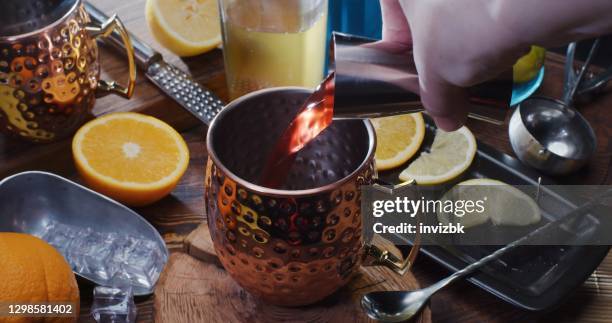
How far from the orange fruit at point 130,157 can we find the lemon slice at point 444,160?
0.35 m

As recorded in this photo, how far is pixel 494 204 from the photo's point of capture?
1.03 meters

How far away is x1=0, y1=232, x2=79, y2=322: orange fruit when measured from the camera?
797 mm

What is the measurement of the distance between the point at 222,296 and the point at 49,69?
1.33ft

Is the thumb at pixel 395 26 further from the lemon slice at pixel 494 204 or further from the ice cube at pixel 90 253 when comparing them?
the ice cube at pixel 90 253

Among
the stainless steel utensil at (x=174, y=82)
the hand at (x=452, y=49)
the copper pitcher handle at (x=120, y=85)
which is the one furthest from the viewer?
the stainless steel utensil at (x=174, y=82)

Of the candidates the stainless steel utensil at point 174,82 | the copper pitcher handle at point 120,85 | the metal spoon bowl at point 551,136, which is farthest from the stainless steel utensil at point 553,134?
the copper pitcher handle at point 120,85

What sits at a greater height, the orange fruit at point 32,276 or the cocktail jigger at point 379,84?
the cocktail jigger at point 379,84

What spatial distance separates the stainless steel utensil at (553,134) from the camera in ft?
3.59

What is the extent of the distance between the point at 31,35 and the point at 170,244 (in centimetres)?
33

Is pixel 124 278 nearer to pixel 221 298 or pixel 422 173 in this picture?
pixel 221 298

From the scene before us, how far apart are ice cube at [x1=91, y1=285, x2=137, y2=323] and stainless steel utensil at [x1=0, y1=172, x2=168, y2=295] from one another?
0.09 m

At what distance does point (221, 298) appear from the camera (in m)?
0.85

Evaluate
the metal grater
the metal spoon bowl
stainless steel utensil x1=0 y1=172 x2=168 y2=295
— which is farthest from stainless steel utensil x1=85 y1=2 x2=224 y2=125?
the metal spoon bowl

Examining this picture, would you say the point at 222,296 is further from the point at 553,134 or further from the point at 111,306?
the point at 553,134
